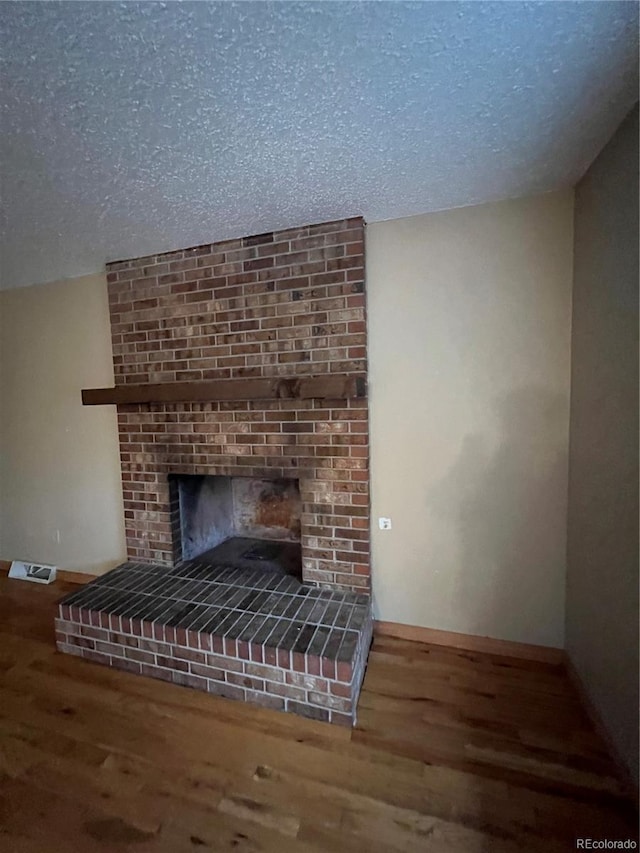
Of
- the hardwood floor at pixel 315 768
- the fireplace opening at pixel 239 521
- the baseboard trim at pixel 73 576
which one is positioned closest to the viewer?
the hardwood floor at pixel 315 768

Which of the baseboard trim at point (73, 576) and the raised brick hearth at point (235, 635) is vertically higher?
the raised brick hearth at point (235, 635)

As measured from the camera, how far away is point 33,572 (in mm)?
2893

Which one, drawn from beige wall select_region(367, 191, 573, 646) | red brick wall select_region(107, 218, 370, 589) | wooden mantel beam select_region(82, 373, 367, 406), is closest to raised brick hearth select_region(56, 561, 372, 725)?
red brick wall select_region(107, 218, 370, 589)

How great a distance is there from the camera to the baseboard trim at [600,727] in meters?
1.19

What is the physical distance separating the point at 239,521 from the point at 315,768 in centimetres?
182

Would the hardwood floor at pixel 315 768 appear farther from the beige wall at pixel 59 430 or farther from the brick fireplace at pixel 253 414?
the beige wall at pixel 59 430

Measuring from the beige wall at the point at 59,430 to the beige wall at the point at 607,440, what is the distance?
9.41 feet

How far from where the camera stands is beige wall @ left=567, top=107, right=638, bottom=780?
1.18 meters

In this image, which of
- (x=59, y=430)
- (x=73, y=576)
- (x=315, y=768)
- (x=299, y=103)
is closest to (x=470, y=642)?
(x=315, y=768)

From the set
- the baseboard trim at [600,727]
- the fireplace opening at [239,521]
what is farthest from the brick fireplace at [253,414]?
the baseboard trim at [600,727]

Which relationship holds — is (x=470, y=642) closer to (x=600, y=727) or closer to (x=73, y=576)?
(x=600, y=727)

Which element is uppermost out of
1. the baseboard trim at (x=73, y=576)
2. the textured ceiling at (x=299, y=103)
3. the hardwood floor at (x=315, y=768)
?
the textured ceiling at (x=299, y=103)

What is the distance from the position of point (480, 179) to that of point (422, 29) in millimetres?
802

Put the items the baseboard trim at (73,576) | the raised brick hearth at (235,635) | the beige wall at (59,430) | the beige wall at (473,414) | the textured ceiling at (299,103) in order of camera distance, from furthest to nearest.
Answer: the baseboard trim at (73,576) → the beige wall at (59,430) → the beige wall at (473,414) → the raised brick hearth at (235,635) → the textured ceiling at (299,103)
